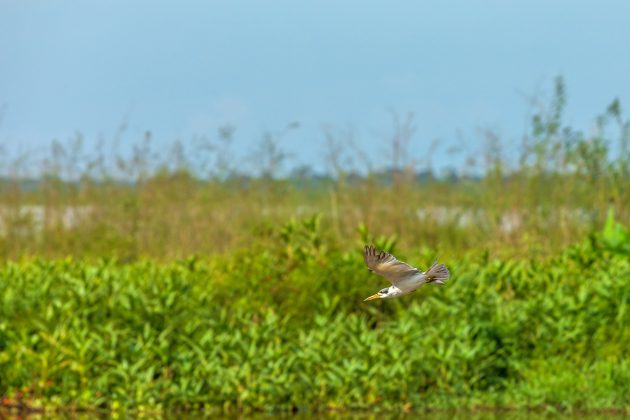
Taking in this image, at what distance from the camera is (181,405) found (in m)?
7.67

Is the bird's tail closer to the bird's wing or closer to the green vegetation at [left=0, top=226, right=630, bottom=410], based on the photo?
the bird's wing

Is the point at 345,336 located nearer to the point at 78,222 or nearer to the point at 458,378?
the point at 458,378

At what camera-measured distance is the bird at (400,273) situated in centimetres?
257

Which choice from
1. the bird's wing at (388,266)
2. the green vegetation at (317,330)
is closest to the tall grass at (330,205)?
the green vegetation at (317,330)

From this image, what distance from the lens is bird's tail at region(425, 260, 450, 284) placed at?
255 centimetres

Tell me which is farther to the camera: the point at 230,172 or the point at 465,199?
the point at 230,172

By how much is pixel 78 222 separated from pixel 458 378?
690 cm

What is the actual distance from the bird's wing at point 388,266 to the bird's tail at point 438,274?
0.03 meters

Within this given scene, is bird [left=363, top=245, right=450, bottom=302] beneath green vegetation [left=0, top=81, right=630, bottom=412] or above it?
above

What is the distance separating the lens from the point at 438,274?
2.58 metres

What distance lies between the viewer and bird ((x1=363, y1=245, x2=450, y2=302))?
257cm

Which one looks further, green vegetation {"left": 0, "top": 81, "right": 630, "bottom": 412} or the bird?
green vegetation {"left": 0, "top": 81, "right": 630, "bottom": 412}

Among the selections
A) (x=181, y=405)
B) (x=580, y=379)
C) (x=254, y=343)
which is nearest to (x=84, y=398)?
(x=181, y=405)

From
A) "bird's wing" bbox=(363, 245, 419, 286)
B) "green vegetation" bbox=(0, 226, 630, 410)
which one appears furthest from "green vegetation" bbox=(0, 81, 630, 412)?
"bird's wing" bbox=(363, 245, 419, 286)
